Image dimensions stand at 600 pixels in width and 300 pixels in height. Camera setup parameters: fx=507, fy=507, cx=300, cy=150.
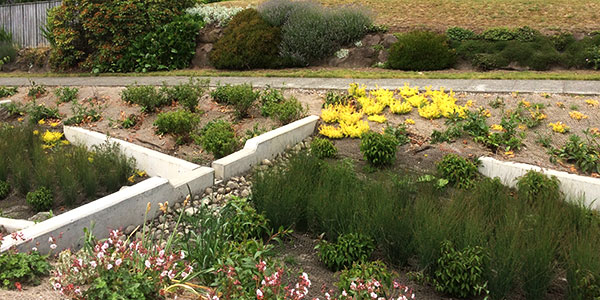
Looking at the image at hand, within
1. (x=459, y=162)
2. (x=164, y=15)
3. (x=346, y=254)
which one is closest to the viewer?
(x=346, y=254)

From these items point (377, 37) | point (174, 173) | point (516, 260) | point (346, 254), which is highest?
point (377, 37)

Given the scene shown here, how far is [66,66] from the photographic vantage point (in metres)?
14.0

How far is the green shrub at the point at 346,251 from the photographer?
3.78 meters

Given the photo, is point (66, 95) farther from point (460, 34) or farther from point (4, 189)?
point (460, 34)

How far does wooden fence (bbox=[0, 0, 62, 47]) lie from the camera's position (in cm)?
1812

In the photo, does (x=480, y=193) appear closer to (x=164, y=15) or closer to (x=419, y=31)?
(x=419, y=31)

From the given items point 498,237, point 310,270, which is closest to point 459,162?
point 498,237

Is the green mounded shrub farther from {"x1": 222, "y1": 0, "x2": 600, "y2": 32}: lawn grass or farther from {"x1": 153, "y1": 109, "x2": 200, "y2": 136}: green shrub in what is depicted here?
{"x1": 153, "y1": 109, "x2": 200, "y2": 136}: green shrub

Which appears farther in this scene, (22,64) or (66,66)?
(22,64)

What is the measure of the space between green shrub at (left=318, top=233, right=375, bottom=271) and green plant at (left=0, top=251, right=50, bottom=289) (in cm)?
196

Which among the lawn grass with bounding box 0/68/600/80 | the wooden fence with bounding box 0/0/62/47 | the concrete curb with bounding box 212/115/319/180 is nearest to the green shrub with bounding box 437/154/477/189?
the concrete curb with bounding box 212/115/319/180

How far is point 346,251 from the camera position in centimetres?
379

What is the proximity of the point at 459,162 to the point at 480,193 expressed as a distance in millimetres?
1023

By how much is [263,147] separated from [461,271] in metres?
3.29
